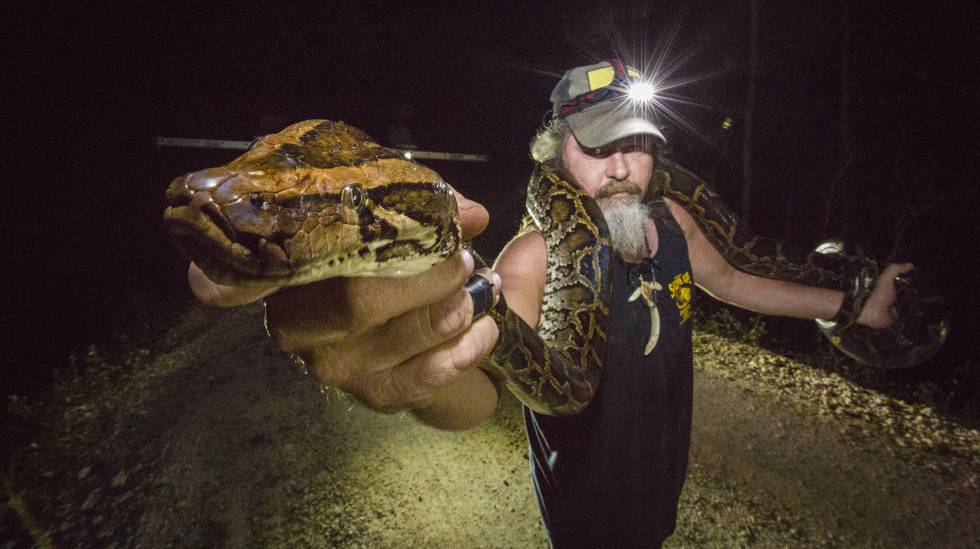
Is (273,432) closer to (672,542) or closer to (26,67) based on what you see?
(672,542)

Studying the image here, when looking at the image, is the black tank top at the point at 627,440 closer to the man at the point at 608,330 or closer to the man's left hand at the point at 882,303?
the man at the point at 608,330

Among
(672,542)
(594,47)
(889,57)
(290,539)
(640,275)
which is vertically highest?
(594,47)

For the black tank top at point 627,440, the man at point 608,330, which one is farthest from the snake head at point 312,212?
the black tank top at point 627,440

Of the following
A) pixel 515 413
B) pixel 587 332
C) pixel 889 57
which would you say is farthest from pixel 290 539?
pixel 889 57

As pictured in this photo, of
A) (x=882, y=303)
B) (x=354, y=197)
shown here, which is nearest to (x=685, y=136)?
(x=882, y=303)

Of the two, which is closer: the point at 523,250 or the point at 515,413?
the point at 523,250

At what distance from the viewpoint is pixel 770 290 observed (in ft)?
10.9

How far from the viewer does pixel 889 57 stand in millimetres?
9859

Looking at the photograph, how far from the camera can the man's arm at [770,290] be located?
3193 mm

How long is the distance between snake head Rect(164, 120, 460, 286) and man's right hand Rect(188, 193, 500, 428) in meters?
0.09

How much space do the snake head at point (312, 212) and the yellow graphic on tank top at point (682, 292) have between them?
2.07 metres

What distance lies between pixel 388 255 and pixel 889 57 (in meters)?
15.2

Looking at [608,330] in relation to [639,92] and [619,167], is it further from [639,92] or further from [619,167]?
[639,92]

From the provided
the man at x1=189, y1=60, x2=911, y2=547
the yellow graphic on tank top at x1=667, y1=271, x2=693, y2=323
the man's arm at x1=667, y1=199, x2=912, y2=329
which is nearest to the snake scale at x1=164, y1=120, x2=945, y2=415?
the man at x1=189, y1=60, x2=911, y2=547
